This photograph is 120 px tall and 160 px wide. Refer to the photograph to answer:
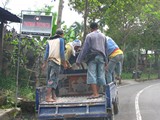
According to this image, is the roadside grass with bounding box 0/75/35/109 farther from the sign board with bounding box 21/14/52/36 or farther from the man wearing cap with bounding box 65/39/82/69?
the sign board with bounding box 21/14/52/36

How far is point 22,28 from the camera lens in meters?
8.70

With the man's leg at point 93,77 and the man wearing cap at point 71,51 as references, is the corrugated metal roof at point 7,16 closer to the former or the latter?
the man wearing cap at point 71,51

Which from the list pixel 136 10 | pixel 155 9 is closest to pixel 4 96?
pixel 136 10

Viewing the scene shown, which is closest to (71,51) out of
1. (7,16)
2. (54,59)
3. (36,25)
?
(36,25)

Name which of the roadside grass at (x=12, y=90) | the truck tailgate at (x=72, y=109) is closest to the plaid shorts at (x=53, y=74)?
the truck tailgate at (x=72, y=109)

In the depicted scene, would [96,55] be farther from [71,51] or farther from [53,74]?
[71,51]

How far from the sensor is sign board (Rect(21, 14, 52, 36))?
8688mm

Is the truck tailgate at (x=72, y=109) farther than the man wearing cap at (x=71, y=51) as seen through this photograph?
No

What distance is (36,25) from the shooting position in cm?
878

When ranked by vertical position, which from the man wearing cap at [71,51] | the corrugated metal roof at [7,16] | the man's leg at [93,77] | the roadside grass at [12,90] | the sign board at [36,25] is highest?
the corrugated metal roof at [7,16]

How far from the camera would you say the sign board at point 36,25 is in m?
8.69

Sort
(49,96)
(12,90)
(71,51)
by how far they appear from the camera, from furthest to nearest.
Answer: (12,90) < (71,51) < (49,96)

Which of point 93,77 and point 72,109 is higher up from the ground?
point 93,77

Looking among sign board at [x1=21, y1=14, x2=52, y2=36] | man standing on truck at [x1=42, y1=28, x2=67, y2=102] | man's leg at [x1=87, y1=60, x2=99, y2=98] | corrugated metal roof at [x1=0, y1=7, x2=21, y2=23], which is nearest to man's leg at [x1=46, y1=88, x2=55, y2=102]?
man standing on truck at [x1=42, y1=28, x2=67, y2=102]
